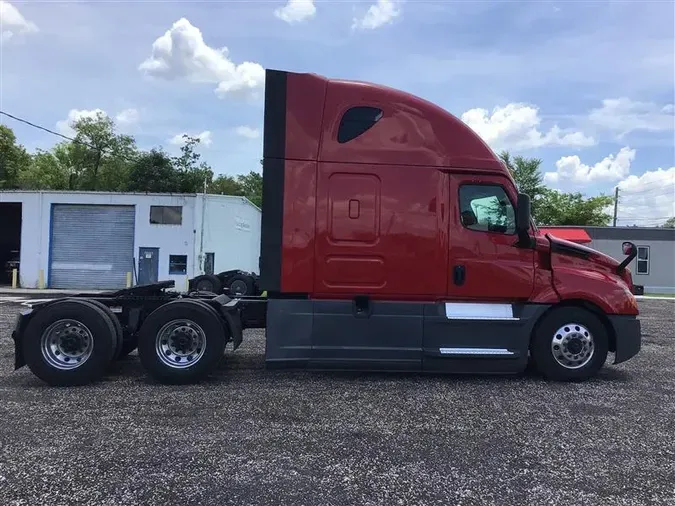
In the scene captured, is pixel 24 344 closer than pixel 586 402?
No

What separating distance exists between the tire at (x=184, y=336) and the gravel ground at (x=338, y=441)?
0.67 feet

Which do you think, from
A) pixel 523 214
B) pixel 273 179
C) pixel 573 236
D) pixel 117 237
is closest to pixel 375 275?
pixel 273 179

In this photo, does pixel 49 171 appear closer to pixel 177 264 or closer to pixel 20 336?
pixel 177 264

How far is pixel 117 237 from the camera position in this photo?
26000 millimetres

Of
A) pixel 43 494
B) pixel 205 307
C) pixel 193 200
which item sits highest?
pixel 193 200

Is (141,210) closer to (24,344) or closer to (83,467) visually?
(24,344)

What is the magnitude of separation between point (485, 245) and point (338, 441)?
329cm

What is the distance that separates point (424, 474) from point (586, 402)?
115 inches

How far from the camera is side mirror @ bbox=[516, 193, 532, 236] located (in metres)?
6.76

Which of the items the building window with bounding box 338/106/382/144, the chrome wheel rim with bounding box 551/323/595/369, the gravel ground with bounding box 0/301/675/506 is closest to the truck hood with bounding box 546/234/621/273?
the chrome wheel rim with bounding box 551/323/595/369

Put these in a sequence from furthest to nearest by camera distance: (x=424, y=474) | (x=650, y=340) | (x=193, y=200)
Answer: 1. (x=193, y=200)
2. (x=650, y=340)
3. (x=424, y=474)

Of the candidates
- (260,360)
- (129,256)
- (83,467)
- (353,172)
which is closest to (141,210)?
(129,256)

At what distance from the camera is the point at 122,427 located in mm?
5098

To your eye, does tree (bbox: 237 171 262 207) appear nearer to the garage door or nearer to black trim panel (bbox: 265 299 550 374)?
the garage door
